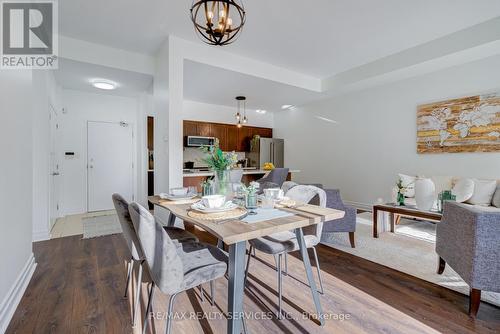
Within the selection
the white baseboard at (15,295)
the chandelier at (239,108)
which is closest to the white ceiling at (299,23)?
the chandelier at (239,108)

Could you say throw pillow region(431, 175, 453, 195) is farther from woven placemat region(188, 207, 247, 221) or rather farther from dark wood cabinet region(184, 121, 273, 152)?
dark wood cabinet region(184, 121, 273, 152)

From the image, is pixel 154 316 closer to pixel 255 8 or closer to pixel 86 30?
pixel 255 8

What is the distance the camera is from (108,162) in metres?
5.08

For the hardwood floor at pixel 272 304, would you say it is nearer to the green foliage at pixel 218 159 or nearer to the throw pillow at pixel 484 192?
the green foliage at pixel 218 159

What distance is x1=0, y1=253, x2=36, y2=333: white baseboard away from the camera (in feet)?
5.08

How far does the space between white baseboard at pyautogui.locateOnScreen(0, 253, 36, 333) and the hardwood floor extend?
0.04 m

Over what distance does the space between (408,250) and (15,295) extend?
12.6 ft

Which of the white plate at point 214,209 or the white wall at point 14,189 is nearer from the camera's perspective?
the white plate at point 214,209

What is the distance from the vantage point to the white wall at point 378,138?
372cm

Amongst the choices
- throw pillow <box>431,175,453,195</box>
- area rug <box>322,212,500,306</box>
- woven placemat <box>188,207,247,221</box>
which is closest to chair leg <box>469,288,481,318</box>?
area rug <box>322,212,500,306</box>

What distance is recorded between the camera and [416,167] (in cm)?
432

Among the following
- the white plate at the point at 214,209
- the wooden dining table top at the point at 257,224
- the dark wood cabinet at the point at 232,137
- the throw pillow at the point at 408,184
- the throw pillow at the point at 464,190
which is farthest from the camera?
the dark wood cabinet at the point at 232,137

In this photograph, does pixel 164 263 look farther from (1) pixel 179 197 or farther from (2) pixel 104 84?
(2) pixel 104 84

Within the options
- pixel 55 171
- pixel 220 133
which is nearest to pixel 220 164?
pixel 55 171
